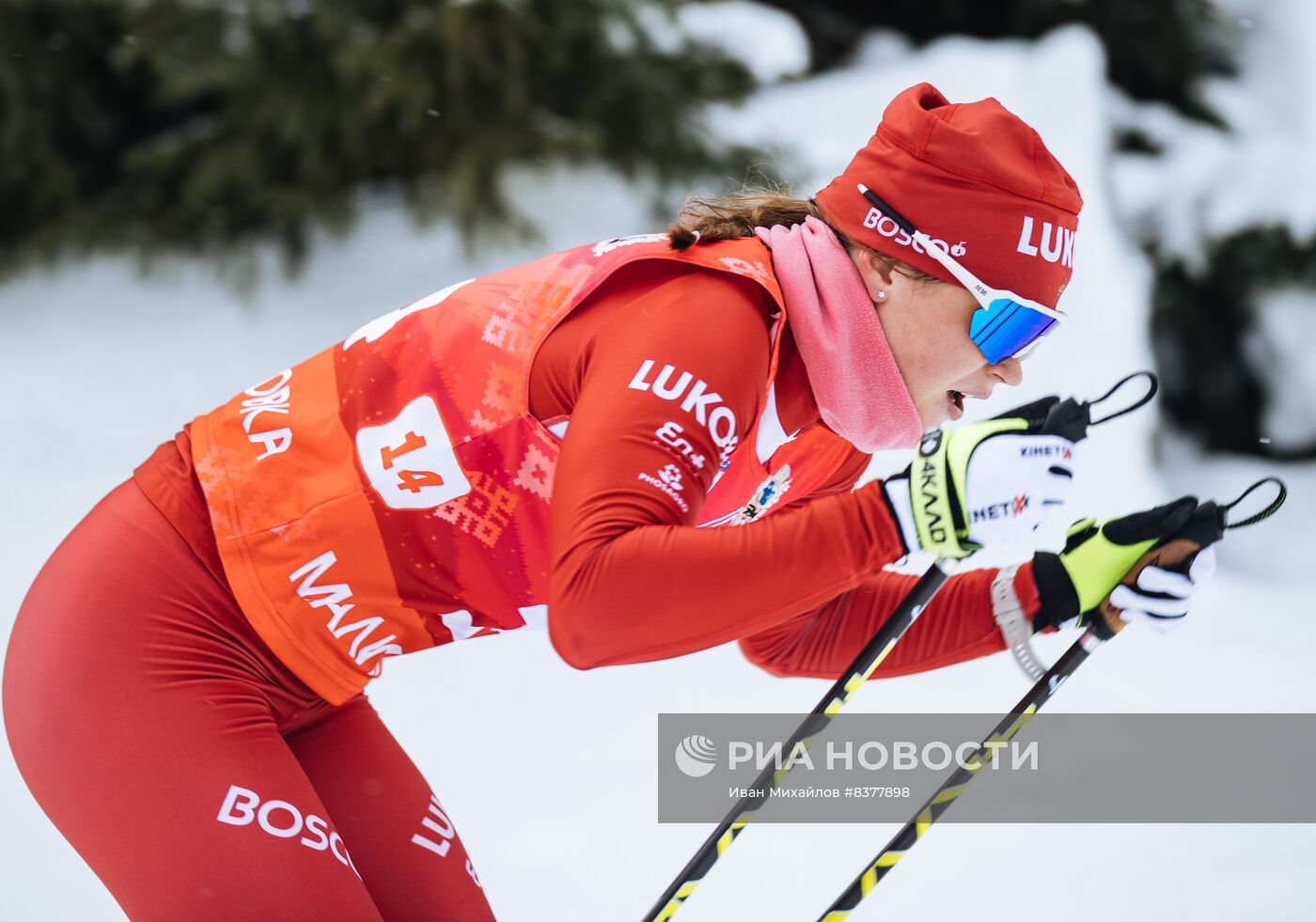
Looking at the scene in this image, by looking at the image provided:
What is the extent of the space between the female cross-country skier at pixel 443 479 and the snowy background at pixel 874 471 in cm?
135

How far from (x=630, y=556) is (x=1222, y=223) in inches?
191

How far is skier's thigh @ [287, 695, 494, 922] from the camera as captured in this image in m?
1.72

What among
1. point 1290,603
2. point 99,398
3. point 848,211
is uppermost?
point 848,211

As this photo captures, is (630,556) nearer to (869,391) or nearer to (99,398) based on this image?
(869,391)

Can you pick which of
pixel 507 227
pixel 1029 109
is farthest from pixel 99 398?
pixel 1029 109

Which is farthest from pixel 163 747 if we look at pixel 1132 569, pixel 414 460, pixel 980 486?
pixel 1132 569

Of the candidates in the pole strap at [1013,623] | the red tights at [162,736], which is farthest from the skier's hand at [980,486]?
the red tights at [162,736]

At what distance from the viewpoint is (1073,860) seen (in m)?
2.80

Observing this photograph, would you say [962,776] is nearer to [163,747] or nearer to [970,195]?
[970,195]

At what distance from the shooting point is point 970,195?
1498 mm

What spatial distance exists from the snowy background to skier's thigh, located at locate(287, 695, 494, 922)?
1.00m

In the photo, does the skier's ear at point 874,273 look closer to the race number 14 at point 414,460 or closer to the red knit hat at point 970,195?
the red knit hat at point 970,195

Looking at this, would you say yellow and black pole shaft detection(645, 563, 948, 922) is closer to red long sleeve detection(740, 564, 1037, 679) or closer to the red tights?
red long sleeve detection(740, 564, 1037, 679)

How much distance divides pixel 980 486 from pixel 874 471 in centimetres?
301
